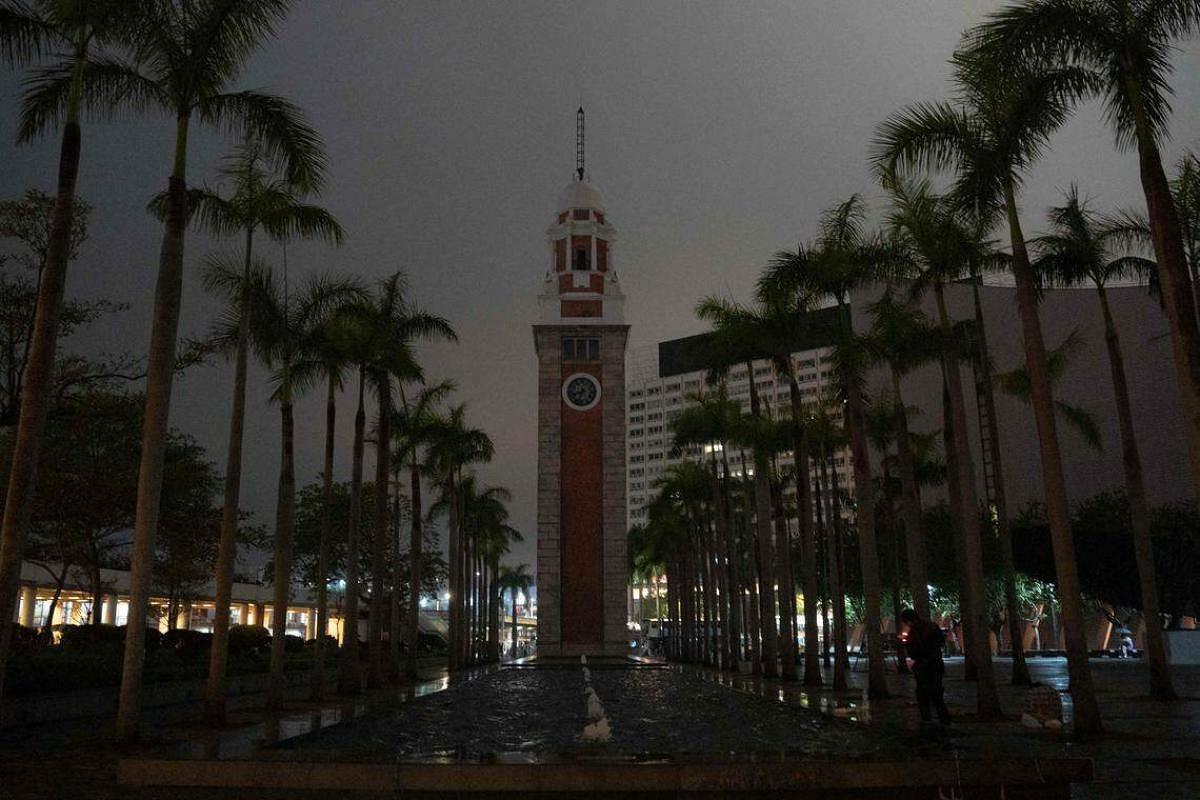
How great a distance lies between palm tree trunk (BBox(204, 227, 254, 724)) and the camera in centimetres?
1527

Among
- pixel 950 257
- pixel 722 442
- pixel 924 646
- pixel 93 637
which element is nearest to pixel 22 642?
pixel 93 637

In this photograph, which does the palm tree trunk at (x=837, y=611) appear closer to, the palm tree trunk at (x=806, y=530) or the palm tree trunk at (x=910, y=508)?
the palm tree trunk at (x=806, y=530)

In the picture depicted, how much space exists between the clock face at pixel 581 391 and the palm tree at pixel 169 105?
149ft

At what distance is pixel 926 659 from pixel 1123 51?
784 cm

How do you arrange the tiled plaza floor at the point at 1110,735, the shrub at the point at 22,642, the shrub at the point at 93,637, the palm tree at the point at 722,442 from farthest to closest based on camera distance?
the palm tree at the point at 722,442
the shrub at the point at 93,637
the shrub at the point at 22,642
the tiled plaza floor at the point at 1110,735

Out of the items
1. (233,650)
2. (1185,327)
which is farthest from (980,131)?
(233,650)

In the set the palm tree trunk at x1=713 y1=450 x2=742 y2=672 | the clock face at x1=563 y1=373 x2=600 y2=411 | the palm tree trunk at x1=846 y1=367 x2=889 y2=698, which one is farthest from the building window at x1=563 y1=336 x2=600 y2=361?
the palm tree trunk at x1=846 y1=367 x2=889 y2=698

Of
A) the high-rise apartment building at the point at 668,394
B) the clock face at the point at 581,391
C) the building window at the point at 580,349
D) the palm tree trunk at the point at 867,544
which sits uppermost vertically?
the high-rise apartment building at the point at 668,394

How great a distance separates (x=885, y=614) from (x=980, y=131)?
60.9 m

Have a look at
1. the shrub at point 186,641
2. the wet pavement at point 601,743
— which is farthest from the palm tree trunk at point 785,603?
the shrub at point 186,641

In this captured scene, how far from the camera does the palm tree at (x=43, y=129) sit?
438 inches

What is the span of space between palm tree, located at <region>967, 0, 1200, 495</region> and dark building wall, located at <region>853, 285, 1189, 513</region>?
56.9 meters

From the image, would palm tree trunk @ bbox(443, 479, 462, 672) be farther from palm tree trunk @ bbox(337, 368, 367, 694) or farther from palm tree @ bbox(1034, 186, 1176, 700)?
palm tree @ bbox(1034, 186, 1176, 700)

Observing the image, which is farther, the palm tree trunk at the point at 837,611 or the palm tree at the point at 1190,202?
the palm tree trunk at the point at 837,611
